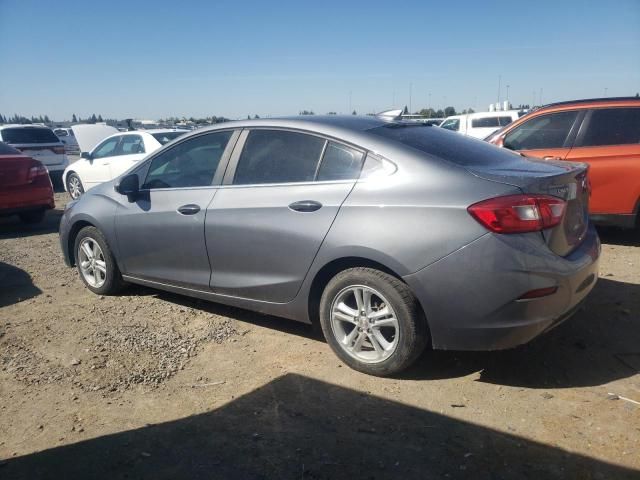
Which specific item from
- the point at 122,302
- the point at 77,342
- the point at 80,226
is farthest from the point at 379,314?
the point at 80,226

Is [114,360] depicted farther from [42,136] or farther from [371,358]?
[42,136]

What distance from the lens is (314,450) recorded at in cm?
261

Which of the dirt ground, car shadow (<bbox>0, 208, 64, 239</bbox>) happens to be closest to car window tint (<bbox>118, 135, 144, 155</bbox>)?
car shadow (<bbox>0, 208, 64, 239</bbox>)

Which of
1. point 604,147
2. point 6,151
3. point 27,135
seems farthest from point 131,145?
point 604,147

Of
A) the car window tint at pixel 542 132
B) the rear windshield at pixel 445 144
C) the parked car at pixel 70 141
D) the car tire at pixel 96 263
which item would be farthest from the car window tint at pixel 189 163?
the parked car at pixel 70 141

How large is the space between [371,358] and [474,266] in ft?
2.99

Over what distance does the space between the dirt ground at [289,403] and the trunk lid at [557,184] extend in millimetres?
859

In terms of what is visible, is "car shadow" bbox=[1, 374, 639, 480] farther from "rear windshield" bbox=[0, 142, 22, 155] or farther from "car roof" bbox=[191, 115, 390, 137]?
"rear windshield" bbox=[0, 142, 22, 155]

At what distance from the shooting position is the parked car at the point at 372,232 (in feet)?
9.43

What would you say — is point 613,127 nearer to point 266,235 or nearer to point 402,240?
point 402,240

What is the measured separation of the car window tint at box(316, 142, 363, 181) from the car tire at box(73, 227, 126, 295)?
7.91 ft

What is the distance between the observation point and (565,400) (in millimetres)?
2965

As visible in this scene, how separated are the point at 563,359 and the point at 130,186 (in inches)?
141

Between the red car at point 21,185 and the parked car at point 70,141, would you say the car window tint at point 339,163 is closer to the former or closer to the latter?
the red car at point 21,185
